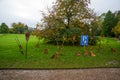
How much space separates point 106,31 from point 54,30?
29.2m

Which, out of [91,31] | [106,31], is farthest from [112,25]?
[91,31]

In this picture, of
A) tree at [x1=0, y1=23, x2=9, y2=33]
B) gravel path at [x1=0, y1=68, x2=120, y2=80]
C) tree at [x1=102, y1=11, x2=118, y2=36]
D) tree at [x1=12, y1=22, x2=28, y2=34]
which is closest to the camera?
gravel path at [x1=0, y1=68, x2=120, y2=80]

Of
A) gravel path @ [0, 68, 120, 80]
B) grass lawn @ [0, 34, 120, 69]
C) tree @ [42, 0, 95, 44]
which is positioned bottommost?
gravel path @ [0, 68, 120, 80]

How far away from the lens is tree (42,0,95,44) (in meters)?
18.8

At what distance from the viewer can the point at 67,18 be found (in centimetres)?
1983

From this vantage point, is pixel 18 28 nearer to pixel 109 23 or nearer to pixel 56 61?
pixel 109 23

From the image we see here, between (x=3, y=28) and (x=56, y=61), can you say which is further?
(x=3, y=28)

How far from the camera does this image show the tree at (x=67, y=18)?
61.5 feet

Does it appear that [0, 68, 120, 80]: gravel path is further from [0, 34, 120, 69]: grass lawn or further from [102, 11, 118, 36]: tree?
[102, 11, 118, 36]: tree

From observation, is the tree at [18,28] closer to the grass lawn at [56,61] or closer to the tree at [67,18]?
the tree at [67,18]

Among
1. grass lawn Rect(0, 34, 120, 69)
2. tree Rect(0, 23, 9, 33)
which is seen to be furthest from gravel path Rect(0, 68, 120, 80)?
tree Rect(0, 23, 9, 33)

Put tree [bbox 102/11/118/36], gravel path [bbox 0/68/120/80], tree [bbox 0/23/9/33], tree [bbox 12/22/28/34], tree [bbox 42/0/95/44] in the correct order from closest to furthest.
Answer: gravel path [bbox 0/68/120/80] → tree [bbox 42/0/95/44] → tree [bbox 102/11/118/36] → tree [bbox 0/23/9/33] → tree [bbox 12/22/28/34]

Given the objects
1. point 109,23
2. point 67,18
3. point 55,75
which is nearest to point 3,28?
point 109,23

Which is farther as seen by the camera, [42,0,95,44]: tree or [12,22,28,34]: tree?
[12,22,28,34]: tree
